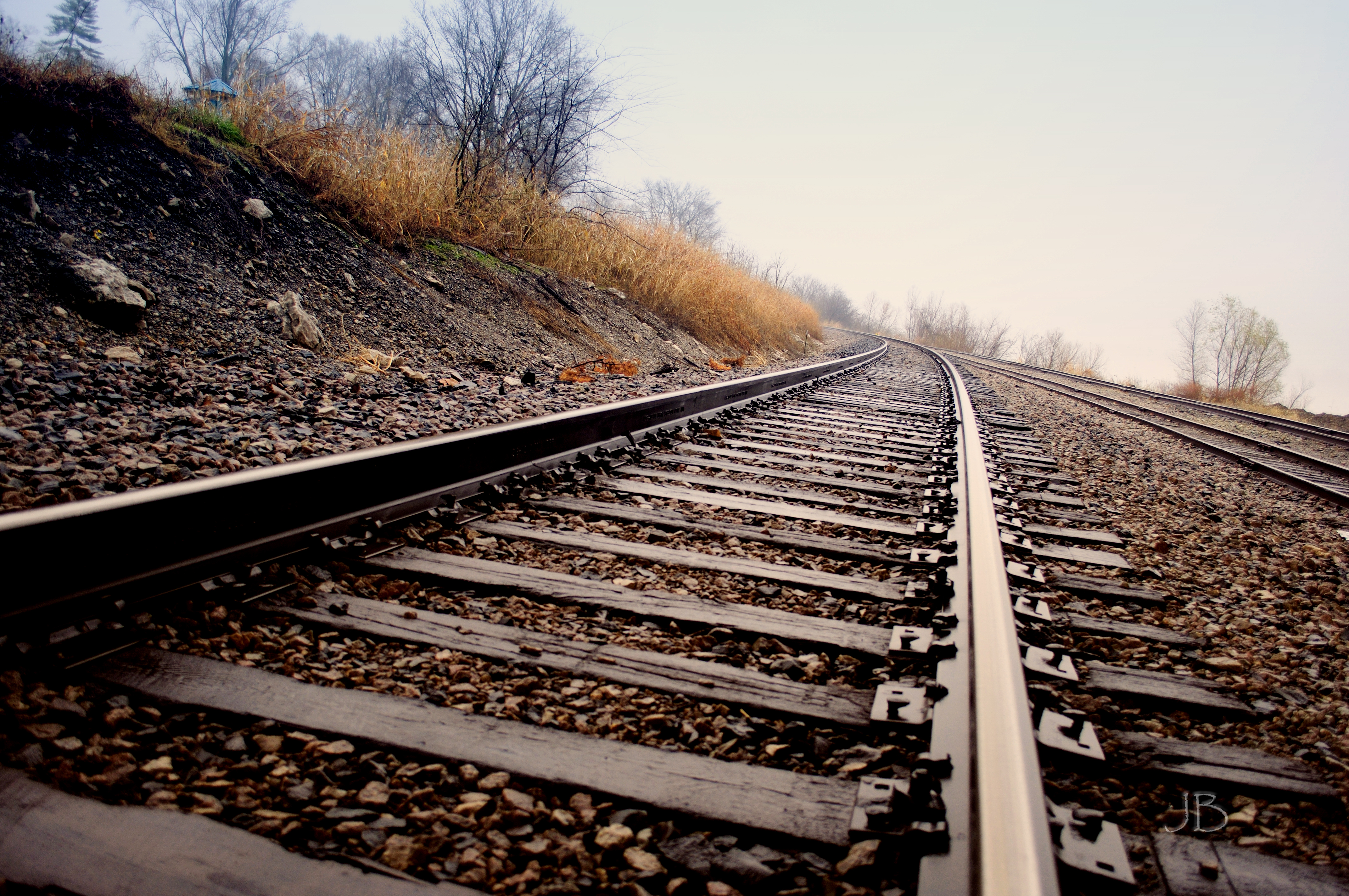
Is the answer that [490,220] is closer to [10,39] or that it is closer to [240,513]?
[10,39]

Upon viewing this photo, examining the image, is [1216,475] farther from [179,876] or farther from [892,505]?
[179,876]

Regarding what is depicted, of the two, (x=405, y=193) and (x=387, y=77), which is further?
(x=387, y=77)

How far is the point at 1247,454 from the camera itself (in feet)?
22.3

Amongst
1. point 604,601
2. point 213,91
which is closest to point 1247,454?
point 604,601

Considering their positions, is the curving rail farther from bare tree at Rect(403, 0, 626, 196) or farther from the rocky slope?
bare tree at Rect(403, 0, 626, 196)

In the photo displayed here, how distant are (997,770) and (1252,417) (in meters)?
13.9

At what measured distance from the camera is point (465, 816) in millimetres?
1056

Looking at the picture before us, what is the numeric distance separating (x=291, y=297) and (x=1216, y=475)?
22.2ft

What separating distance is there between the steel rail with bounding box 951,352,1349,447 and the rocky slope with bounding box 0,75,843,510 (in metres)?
8.76

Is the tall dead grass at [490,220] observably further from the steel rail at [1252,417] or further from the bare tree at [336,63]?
the bare tree at [336,63]

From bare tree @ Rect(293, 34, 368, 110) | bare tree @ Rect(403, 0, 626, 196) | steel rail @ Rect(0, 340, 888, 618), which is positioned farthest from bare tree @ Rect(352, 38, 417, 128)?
steel rail @ Rect(0, 340, 888, 618)

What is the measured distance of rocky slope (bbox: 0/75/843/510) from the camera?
101 inches

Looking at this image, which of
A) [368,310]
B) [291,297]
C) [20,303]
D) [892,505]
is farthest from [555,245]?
[892,505]

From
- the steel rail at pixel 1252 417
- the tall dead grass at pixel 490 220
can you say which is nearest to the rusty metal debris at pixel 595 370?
the tall dead grass at pixel 490 220
